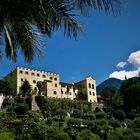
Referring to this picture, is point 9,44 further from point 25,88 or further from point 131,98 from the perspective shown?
point 131,98

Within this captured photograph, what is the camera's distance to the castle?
269 feet

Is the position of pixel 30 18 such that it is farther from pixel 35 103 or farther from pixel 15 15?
pixel 35 103

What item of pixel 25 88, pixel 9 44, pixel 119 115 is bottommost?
pixel 9 44

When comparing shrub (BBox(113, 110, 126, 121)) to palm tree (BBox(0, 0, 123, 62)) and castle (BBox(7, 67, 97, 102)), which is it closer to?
castle (BBox(7, 67, 97, 102))

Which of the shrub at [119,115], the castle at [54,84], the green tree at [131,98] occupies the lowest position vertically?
the shrub at [119,115]

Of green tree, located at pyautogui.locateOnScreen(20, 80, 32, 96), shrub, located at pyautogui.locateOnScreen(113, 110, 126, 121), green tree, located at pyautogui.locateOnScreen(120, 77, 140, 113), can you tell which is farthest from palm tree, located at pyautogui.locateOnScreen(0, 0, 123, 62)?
green tree, located at pyautogui.locateOnScreen(120, 77, 140, 113)

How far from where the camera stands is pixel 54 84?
282 ft

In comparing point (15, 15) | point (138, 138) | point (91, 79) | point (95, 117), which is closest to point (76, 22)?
point (15, 15)

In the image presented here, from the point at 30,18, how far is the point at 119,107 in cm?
7651

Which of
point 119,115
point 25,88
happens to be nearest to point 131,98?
point 119,115

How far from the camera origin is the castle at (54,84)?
82.1m

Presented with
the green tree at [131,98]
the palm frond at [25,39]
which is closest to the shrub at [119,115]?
the green tree at [131,98]

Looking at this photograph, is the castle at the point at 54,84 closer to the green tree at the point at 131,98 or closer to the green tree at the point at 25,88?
the green tree at the point at 25,88

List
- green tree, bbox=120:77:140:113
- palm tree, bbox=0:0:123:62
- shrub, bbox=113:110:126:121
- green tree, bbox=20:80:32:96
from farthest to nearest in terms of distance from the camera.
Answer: green tree, bbox=120:77:140:113, green tree, bbox=20:80:32:96, shrub, bbox=113:110:126:121, palm tree, bbox=0:0:123:62
